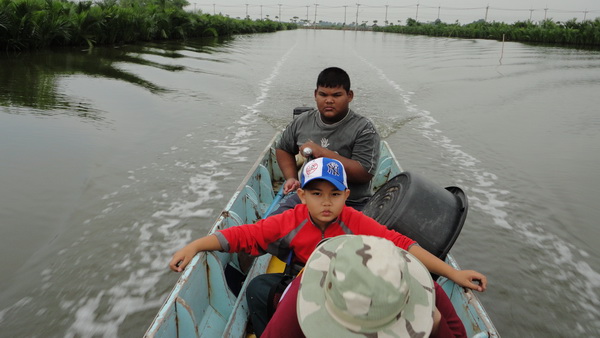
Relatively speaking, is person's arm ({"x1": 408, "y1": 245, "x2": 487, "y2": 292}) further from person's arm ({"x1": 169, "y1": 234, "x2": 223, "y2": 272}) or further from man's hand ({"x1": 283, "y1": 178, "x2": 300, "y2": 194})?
man's hand ({"x1": 283, "y1": 178, "x2": 300, "y2": 194})

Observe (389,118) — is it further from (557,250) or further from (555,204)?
(557,250)

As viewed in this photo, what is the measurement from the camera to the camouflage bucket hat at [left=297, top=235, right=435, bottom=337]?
48.7 inches

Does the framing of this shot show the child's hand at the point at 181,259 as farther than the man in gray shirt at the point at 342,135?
No

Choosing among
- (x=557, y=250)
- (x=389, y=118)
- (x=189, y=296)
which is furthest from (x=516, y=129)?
(x=189, y=296)

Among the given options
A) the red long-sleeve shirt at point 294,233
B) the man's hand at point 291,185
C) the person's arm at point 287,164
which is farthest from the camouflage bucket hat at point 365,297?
the person's arm at point 287,164

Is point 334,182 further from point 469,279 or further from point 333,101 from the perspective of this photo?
point 333,101

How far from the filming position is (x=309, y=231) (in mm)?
2361

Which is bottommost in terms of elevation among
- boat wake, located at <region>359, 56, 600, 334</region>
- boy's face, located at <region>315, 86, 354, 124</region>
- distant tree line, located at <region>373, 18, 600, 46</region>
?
boat wake, located at <region>359, 56, 600, 334</region>

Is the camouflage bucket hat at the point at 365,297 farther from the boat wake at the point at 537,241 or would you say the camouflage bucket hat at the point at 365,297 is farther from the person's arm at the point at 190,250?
the boat wake at the point at 537,241

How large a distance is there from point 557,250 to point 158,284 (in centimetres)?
462

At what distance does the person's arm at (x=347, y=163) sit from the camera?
330 centimetres

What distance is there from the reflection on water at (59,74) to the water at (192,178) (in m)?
0.09

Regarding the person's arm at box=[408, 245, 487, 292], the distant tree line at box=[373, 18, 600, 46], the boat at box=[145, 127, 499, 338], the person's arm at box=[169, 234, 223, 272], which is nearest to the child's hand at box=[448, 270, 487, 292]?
the person's arm at box=[408, 245, 487, 292]

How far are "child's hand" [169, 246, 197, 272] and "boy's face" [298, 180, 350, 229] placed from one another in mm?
724
